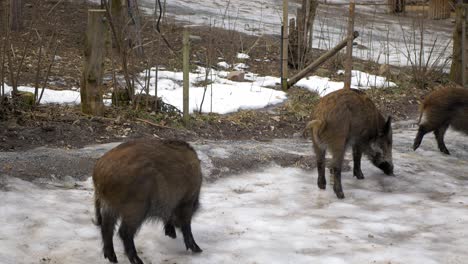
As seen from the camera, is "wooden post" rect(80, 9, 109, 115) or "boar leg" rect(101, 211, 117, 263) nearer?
"boar leg" rect(101, 211, 117, 263)

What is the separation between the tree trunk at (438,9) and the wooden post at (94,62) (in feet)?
57.8

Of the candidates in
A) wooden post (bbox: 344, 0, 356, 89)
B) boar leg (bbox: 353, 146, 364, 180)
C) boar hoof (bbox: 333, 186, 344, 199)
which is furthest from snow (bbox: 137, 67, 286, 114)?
boar hoof (bbox: 333, 186, 344, 199)

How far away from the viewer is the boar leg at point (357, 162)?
6.89 m

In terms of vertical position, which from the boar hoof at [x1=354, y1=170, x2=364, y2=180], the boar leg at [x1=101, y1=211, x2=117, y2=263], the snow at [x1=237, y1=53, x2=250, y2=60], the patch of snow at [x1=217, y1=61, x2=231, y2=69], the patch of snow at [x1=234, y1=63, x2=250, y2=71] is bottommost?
the boar hoof at [x1=354, y1=170, x2=364, y2=180]

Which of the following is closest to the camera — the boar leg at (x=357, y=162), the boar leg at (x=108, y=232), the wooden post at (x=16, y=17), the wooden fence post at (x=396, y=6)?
the boar leg at (x=108, y=232)

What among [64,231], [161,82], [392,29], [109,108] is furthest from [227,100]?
[392,29]

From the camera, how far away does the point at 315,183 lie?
677 centimetres

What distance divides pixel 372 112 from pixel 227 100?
135 inches

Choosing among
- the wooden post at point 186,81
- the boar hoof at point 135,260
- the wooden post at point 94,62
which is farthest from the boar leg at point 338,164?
the wooden post at point 94,62

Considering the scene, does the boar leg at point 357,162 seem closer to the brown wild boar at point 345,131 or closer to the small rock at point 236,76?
the brown wild boar at point 345,131

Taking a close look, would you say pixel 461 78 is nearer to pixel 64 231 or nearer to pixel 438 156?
pixel 438 156

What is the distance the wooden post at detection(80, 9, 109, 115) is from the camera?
7.49 meters

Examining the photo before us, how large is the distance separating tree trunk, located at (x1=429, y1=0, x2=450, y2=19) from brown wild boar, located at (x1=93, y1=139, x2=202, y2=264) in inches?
791

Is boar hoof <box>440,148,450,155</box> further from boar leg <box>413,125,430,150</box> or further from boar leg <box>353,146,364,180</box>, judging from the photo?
boar leg <box>353,146,364,180</box>
